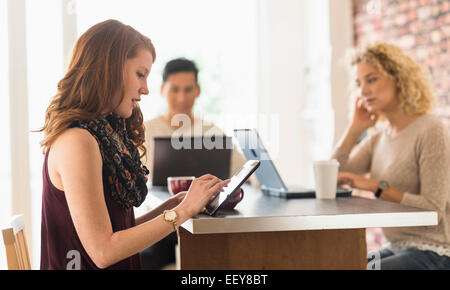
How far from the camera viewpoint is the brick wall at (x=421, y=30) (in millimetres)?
2701

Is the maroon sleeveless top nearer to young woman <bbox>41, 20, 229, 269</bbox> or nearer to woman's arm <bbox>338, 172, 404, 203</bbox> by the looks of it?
young woman <bbox>41, 20, 229, 269</bbox>

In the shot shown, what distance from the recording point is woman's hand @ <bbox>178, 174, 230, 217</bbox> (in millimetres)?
1126

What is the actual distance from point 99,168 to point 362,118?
1.47 metres

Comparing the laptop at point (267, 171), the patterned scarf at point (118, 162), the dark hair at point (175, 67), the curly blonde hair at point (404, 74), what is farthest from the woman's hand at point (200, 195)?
the dark hair at point (175, 67)

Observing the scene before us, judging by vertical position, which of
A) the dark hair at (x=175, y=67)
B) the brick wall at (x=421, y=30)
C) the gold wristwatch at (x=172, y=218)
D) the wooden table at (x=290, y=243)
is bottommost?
the wooden table at (x=290, y=243)

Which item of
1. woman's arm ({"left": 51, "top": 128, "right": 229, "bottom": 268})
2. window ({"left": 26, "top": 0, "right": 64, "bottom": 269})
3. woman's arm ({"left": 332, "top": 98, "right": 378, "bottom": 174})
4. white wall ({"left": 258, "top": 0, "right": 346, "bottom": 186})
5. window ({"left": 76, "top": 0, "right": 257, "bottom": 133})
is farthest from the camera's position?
white wall ({"left": 258, "top": 0, "right": 346, "bottom": 186})

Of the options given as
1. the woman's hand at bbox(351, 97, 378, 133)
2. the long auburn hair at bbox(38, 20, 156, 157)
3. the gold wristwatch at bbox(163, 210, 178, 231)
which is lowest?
the gold wristwatch at bbox(163, 210, 178, 231)

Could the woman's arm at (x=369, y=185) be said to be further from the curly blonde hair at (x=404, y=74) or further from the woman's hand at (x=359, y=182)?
the curly blonde hair at (x=404, y=74)

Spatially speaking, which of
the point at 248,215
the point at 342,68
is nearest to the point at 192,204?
the point at 248,215

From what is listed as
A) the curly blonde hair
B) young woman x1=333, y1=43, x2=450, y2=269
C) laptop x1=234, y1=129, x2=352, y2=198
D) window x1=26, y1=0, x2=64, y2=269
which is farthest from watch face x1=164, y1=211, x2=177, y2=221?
window x1=26, y1=0, x2=64, y2=269

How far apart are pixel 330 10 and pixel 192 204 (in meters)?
2.89

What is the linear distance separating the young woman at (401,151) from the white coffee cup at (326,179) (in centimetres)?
33

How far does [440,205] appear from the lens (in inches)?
67.7
